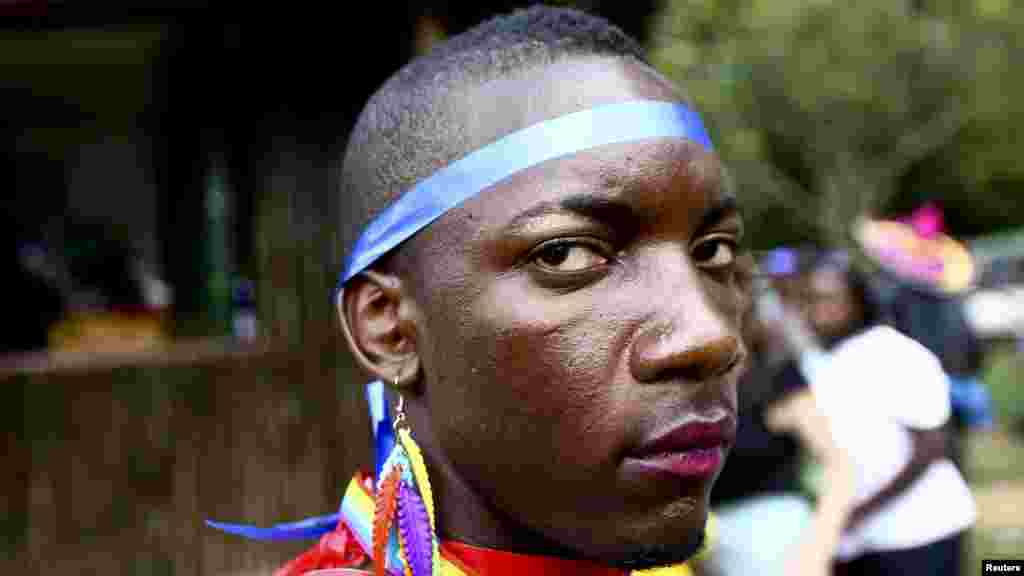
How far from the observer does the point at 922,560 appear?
3.99 metres

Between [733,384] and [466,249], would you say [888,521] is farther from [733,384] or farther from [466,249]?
[466,249]

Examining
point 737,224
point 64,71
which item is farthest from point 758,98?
point 737,224

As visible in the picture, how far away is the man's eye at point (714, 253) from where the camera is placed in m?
1.74

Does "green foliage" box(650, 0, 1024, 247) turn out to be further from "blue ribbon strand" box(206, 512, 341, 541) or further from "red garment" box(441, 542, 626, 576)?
"red garment" box(441, 542, 626, 576)

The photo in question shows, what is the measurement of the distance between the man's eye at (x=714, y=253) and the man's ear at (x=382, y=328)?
44cm

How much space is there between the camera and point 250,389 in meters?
4.54

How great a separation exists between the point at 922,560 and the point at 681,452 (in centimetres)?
278

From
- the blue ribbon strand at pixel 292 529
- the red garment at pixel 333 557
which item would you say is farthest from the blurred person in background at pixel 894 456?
the red garment at pixel 333 557

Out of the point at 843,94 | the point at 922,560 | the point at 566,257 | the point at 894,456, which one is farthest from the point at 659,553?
the point at 843,94

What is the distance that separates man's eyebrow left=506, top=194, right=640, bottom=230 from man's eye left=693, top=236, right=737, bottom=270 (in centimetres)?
17

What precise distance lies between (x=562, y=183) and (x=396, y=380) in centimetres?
41

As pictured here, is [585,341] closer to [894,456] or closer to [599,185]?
[599,185]

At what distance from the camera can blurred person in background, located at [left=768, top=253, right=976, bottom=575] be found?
12.7ft

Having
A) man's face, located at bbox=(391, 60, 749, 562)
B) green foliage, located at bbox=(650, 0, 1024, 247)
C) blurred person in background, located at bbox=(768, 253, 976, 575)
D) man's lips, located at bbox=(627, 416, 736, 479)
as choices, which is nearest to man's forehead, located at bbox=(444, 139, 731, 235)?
man's face, located at bbox=(391, 60, 749, 562)
